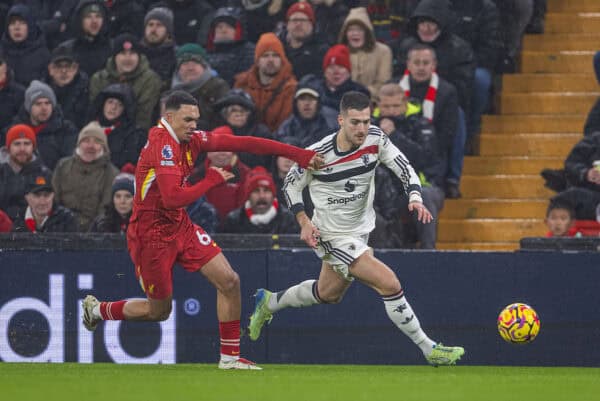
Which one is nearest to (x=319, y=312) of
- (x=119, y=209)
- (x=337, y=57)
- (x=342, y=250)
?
(x=342, y=250)

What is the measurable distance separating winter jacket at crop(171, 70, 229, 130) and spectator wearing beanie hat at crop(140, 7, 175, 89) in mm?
806

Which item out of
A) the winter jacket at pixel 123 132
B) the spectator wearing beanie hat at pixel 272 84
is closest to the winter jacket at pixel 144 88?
the winter jacket at pixel 123 132

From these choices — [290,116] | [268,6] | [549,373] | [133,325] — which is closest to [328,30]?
[268,6]

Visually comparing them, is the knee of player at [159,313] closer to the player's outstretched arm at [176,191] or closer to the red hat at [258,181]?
the player's outstretched arm at [176,191]

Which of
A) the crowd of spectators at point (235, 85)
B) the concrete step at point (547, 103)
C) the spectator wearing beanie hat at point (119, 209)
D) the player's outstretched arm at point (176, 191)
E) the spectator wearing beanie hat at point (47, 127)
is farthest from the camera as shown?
the concrete step at point (547, 103)

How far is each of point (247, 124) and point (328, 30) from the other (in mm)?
2422

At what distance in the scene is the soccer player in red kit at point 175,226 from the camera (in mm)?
10844

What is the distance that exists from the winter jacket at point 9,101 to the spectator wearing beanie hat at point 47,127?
2.18ft

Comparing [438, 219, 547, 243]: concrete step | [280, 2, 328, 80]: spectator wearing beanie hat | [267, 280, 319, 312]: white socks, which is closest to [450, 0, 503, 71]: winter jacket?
[280, 2, 328, 80]: spectator wearing beanie hat

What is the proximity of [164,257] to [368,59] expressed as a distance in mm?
5319

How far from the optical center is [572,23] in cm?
1752

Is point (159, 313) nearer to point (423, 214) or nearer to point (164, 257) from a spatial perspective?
point (164, 257)

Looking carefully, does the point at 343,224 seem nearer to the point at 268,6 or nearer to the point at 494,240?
the point at 494,240

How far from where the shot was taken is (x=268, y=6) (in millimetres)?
16969
